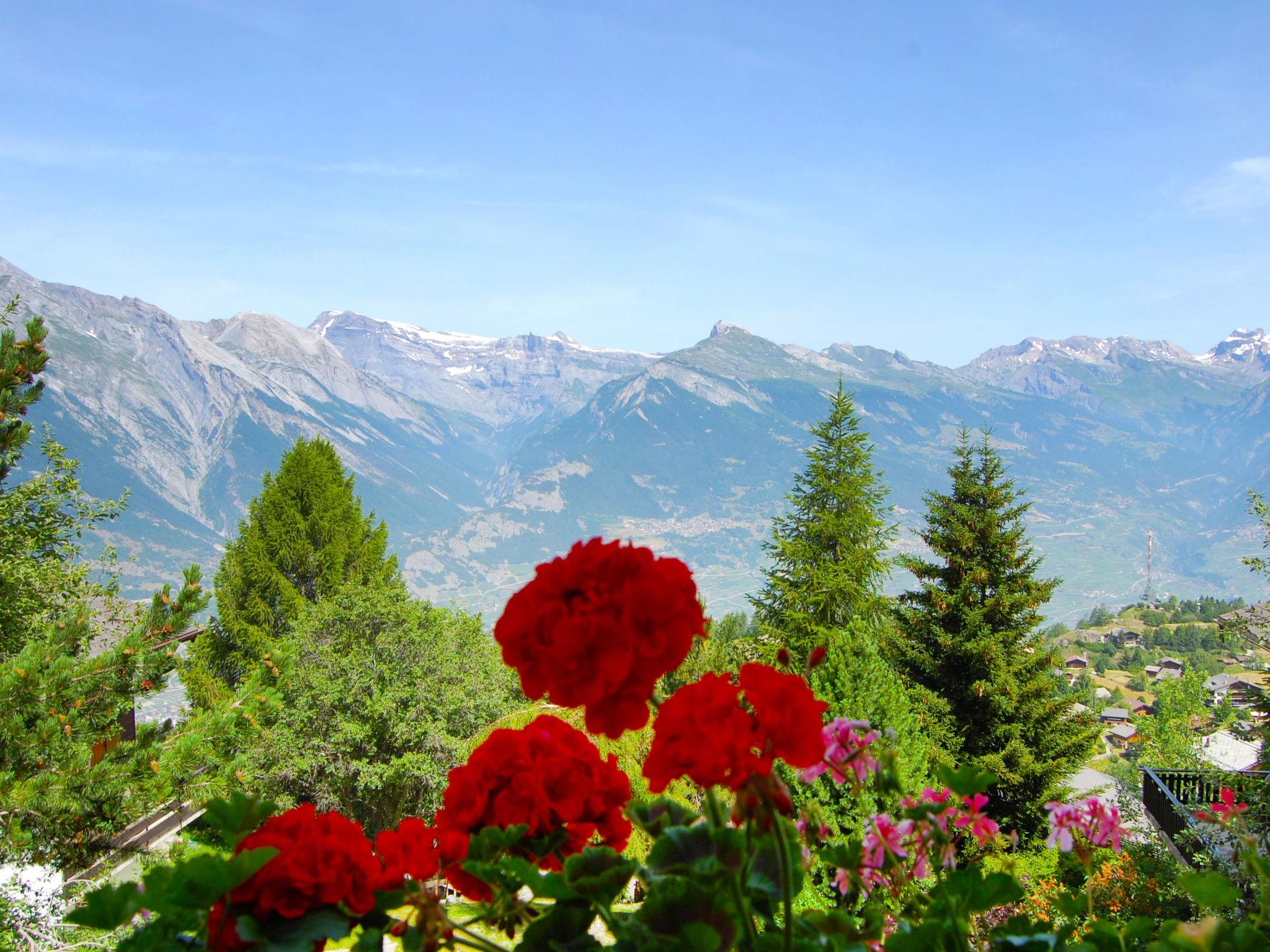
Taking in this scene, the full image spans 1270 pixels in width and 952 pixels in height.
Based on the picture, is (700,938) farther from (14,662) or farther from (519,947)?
(14,662)

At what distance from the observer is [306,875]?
999 mm

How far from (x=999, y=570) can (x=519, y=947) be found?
18.6 metres

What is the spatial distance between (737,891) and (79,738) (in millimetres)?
6847

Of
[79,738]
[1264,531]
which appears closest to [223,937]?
[79,738]

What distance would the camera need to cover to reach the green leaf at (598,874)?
1019 mm

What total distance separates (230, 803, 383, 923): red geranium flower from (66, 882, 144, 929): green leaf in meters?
0.17

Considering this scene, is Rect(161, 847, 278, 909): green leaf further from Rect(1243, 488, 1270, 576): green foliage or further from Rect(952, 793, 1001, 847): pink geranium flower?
Rect(1243, 488, 1270, 576): green foliage

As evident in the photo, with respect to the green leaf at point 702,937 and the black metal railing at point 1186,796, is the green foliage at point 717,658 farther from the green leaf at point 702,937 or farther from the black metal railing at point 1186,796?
the green leaf at point 702,937

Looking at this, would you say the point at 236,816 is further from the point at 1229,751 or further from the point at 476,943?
the point at 1229,751

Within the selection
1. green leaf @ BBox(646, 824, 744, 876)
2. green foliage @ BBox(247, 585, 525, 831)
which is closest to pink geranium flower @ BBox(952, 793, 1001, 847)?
green leaf @ BBox(646, 824, 744, 876)

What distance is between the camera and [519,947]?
1.02 metres

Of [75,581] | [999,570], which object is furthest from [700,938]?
[999,570]

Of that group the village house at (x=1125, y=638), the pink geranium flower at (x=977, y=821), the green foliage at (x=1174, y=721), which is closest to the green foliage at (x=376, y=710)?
the pink geranium flower at (x=977, y=821)

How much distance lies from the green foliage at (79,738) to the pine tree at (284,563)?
14529 mm
